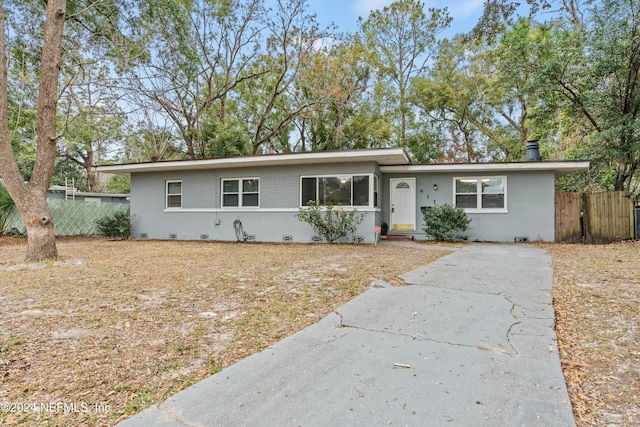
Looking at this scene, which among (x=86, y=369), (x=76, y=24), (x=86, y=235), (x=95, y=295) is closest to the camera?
(x=86, y=369)

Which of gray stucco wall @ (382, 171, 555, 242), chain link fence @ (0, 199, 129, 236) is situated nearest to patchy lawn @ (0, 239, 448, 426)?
gray stucco wall @ (382, 171, 555, 242)

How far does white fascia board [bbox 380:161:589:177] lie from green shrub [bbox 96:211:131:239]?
9.77 meters

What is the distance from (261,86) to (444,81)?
10.1 metres

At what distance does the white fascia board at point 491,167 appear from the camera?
10102mm

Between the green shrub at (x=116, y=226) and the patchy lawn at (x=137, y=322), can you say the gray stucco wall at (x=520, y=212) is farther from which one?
the green shrub at (x=116, y=226)

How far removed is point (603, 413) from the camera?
196 cm

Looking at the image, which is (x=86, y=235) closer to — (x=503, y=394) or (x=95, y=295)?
(x=95, y=295)

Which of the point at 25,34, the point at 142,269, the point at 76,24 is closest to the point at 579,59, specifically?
the point at 142,269

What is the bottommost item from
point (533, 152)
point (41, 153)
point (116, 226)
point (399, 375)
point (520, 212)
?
point (399, 375)

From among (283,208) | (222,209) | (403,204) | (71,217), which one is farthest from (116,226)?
(403,204)

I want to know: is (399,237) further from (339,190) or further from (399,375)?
(399,375)

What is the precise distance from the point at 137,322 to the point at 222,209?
29.7 ft

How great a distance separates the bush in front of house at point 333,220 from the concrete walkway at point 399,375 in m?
6.56

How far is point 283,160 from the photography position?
10.8 meters
